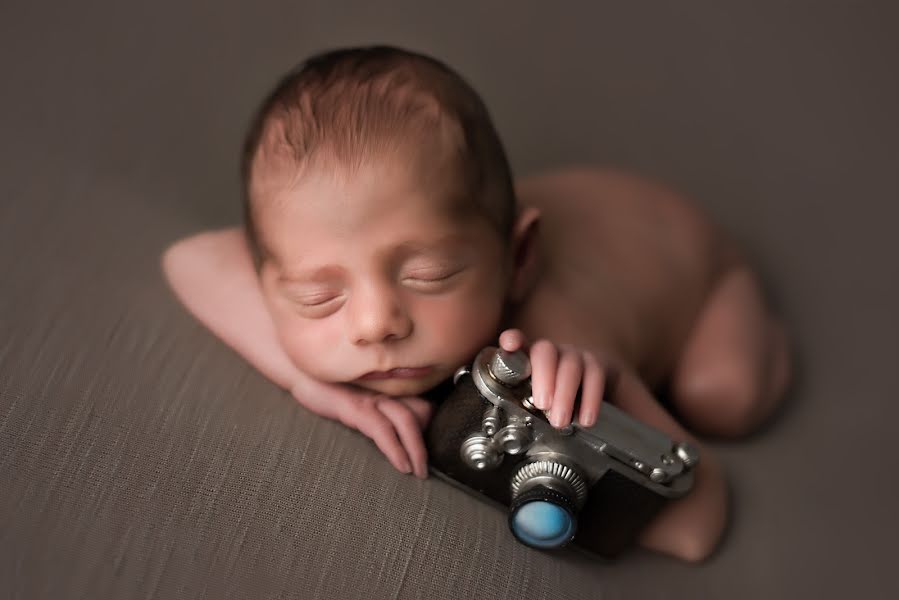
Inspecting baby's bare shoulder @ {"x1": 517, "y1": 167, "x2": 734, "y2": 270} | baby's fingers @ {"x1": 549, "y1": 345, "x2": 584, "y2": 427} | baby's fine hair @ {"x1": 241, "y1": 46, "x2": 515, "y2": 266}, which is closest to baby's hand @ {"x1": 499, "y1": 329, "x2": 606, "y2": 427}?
baby's fingers @ {"x1": 549, "y1": 345, "x2": 584, "y2": 427}

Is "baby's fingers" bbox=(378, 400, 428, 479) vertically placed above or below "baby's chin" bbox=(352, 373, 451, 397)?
below

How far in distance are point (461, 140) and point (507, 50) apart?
1.52ft

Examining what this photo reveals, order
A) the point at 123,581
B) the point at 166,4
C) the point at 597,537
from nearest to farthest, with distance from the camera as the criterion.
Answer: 1. the point at 123,581
2. the point at 597,537
3. the point at 166,4

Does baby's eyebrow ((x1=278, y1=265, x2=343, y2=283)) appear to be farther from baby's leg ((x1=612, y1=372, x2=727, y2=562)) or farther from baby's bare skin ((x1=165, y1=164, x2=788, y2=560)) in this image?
baby's leg ((x1=612, y1=372, x2=727, y2=562))

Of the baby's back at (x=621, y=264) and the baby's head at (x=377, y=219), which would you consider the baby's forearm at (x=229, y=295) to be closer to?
the baby's head at (x=377, y=219)

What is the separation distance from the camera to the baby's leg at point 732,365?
0.77 m

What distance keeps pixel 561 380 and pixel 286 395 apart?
0.59 feet

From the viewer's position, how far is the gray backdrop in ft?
1.65

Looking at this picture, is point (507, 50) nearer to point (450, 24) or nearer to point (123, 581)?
point (450, 24)

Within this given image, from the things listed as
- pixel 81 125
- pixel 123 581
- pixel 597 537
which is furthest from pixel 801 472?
pixel 81 125

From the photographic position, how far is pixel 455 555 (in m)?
0.53

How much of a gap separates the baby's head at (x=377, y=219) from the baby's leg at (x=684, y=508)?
11 cm

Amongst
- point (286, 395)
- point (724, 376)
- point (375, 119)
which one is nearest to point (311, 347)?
point (286, 395)

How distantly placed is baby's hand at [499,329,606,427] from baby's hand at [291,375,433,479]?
0.09 meters
